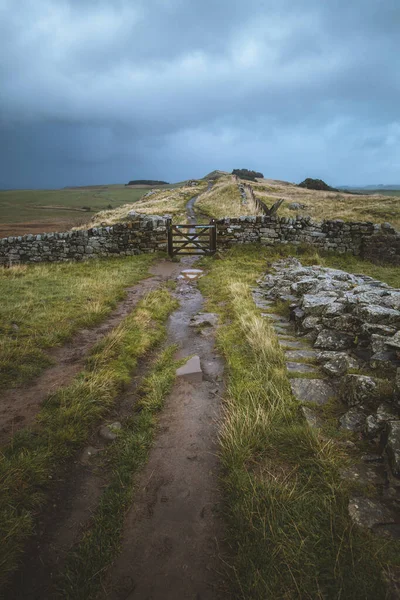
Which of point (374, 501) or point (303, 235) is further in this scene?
point (303, 235)

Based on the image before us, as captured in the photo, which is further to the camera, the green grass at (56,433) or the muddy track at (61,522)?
the green grass at (56,433)

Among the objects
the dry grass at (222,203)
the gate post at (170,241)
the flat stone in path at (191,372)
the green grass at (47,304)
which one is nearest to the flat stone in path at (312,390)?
the flat stone in path at (191,372)

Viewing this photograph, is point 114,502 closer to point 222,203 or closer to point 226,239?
point 226,239

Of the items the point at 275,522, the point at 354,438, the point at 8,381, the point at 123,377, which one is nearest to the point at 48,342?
the point at 8,381

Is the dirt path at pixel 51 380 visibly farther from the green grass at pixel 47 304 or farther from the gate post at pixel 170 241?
the gate post at pixel 170 241

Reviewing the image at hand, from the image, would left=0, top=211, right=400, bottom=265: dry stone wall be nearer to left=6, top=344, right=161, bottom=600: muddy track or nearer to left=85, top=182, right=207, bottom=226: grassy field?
left=85, top=182, right=207, bottom=226: grassy field

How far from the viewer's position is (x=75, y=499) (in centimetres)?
332

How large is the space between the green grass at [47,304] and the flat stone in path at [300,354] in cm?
480

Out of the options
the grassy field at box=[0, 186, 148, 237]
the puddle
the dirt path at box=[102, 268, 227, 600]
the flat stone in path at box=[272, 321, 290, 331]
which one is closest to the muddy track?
the dirt path at box=[102, 268, 227, 600]

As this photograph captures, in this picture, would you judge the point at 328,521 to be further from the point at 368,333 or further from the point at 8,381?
the point at 8,381

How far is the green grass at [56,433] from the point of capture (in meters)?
2.90

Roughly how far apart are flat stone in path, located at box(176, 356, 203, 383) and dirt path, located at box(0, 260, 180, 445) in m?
1.99

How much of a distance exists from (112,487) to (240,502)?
149 cm

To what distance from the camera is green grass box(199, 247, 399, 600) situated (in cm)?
236
